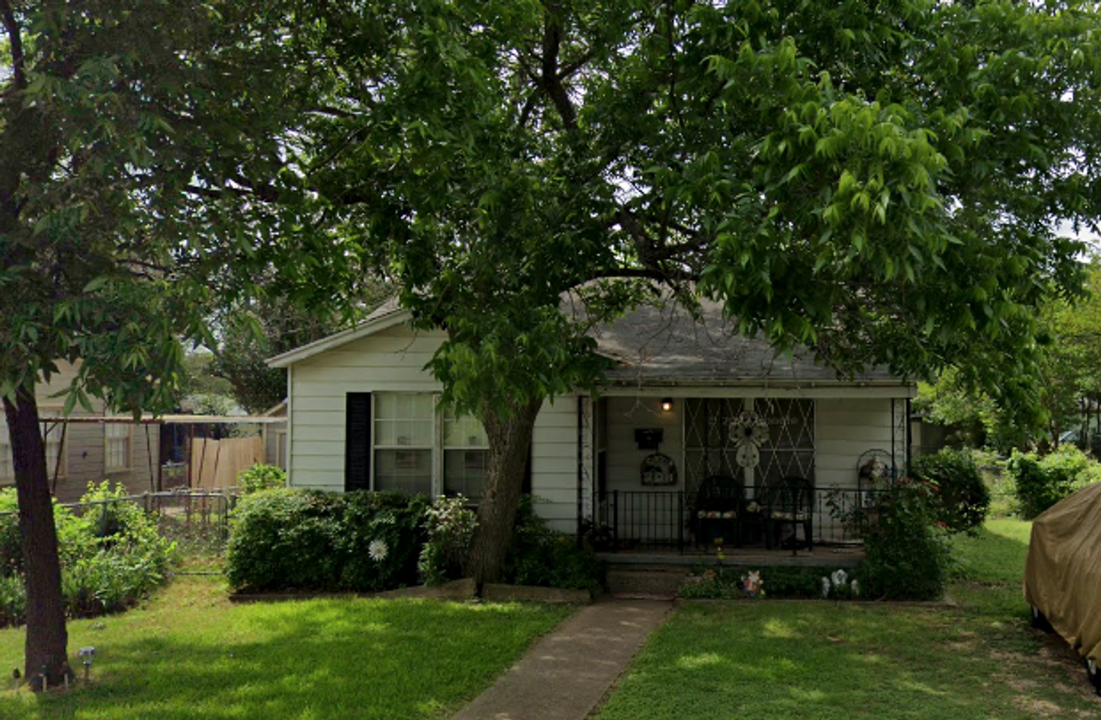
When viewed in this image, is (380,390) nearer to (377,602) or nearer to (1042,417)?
(377,602)

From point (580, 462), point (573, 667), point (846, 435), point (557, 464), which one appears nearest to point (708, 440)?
point (846, 435)

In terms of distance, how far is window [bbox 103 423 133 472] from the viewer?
70.0 feet

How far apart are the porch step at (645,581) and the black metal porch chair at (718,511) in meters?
0.94

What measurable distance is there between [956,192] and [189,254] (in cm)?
583

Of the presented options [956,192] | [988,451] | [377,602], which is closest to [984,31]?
[956,192]

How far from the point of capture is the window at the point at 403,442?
13562mm

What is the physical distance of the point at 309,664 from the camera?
8.65 metres

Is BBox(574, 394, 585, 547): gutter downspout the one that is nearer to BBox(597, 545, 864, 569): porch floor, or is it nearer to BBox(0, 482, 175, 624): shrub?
BBox(597, 545, 864, 569): porch floor

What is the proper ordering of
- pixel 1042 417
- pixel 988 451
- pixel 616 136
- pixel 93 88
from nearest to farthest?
1. pixel 93 88
2. pixel 1042 417
3. pixel 616 136
4. pixel 988 451

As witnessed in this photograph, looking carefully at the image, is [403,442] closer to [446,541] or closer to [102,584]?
[446,541]

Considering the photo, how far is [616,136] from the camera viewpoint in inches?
370

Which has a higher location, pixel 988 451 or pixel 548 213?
pixel 548 213

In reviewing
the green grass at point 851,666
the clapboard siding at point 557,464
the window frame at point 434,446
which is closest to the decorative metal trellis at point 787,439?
the clapboard siding at point 557,464

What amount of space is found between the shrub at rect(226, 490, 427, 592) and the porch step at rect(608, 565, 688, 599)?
2.57 meters
